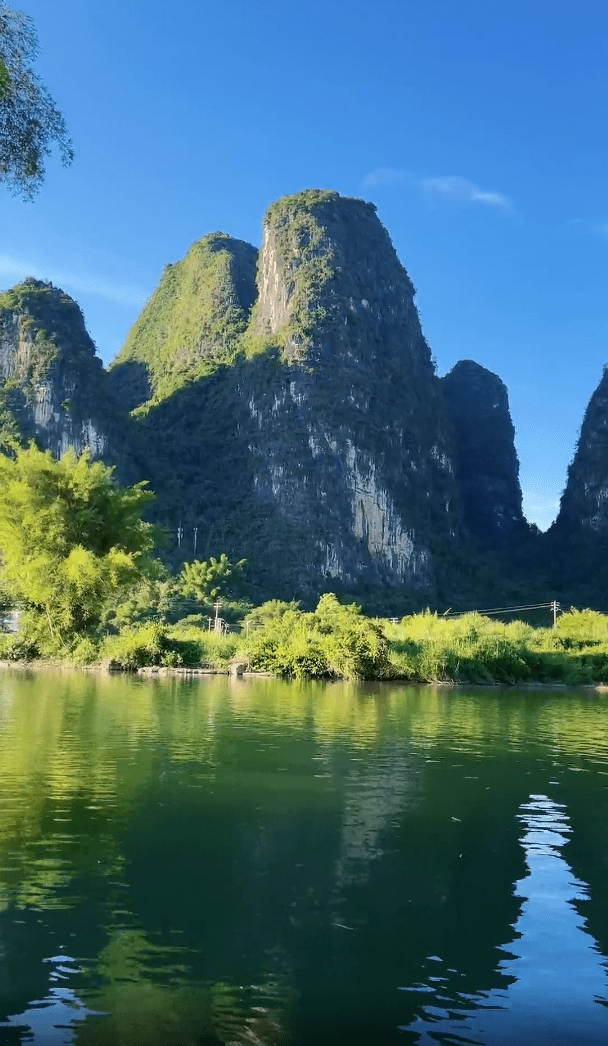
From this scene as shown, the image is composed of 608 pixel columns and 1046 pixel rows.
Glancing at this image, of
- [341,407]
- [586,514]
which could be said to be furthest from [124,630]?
[586,514]

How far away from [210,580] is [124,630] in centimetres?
2890

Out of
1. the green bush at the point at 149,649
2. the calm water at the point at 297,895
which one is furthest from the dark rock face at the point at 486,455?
the calm water at the point at 297,895

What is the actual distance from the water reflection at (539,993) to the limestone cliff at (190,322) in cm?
8581

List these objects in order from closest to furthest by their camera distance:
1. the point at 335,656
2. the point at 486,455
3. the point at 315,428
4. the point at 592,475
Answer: the point at 335,656 → the point at 315,428 → the point at 592,475 → the point at 486,455

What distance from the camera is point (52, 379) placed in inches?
2950

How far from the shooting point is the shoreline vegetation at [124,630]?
2341 cm

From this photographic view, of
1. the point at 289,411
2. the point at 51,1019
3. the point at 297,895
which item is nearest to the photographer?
the point at 51,1019

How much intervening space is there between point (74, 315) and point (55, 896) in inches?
3112

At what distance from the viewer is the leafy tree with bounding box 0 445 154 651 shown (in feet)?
75.9

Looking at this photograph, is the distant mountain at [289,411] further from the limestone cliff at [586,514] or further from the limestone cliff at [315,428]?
the limestone cliff at [586,514]

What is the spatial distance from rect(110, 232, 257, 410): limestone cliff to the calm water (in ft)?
270

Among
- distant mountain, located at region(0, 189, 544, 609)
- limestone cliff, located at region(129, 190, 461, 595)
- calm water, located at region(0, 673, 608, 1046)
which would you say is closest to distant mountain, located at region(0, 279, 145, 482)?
distant mountain, located at region(0, 189, 544, 609)

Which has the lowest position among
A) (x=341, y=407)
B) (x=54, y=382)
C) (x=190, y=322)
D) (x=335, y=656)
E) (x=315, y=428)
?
(x=335, y=656)

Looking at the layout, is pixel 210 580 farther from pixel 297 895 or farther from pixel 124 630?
pixel 297 895
